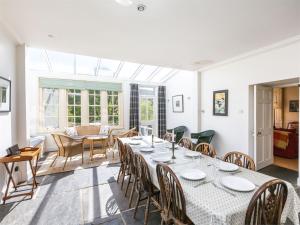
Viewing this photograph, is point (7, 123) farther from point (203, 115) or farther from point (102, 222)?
point (203, 115)

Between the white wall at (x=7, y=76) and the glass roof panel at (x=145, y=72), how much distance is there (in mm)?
3794

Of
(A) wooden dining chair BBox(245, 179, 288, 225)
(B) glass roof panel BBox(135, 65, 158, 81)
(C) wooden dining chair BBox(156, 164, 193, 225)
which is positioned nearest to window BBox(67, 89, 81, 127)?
(B) glass roof panel BBox(135, 65, 158, 81)

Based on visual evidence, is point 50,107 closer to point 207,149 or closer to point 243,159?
point 207,149

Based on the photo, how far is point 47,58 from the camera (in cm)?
462

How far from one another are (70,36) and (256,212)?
3.32 metres

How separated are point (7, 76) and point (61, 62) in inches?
101

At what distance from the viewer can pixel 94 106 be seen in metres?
5.96

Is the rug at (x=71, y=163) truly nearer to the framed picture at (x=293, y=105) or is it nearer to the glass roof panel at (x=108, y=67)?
the glass roof panel at (x=108, y=67)

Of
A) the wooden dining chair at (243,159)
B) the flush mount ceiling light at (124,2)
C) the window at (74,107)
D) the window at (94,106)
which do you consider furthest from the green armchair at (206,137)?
the window at (74,107)

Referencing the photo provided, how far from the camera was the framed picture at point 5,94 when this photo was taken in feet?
7.74

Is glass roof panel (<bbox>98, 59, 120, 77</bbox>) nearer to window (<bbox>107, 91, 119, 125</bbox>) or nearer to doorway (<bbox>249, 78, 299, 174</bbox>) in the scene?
window (<bbox>107, 91, 119, 125</bbox>)

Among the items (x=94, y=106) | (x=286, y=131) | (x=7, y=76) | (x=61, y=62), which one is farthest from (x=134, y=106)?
(x=286, y=131)

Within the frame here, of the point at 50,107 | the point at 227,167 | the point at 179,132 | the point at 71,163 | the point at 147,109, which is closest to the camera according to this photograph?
the point at 227,167

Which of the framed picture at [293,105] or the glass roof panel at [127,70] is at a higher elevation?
the glass roof panel at [127,70]
